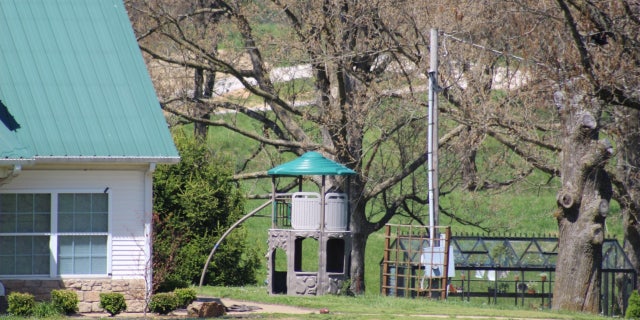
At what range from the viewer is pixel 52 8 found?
19406mm

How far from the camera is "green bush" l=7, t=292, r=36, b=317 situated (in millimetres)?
16062

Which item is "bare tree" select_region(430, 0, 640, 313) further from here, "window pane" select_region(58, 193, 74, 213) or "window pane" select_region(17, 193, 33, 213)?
"window pane" select_region(17, 193, 33, 213)

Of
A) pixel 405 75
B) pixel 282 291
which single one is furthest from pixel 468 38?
pixel 282 291

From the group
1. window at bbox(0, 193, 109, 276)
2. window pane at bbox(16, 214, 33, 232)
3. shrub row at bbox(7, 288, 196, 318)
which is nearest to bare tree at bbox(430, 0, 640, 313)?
shrub row at bbox(7, 288, 196, 318)

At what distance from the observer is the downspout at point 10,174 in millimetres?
16141

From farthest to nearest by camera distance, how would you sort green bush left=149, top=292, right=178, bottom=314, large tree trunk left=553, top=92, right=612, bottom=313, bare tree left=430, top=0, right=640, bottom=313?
large tree trunk left=553, top=92, right=612, bottom=313 < green bush left=149, top=292, right=178, bottom=314 < bare tree left=430, top=0, right=640, bottom=313

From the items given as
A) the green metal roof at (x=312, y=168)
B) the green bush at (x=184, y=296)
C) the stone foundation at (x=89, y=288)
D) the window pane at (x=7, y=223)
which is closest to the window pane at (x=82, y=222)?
the stone foundation at (x=89, y=288)

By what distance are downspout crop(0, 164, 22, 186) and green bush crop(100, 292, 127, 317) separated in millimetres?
2483

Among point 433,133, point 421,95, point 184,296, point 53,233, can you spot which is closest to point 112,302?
point 184,296

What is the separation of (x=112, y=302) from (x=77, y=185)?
7.41 ft

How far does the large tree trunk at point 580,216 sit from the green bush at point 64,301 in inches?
402

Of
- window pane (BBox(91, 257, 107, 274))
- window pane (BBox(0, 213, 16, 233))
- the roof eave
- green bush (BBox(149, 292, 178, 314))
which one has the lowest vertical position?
green bush (BBox(149, 292, 178, 314))

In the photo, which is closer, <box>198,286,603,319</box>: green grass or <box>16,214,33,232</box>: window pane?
<box>198,286,603,319</box>: green grass

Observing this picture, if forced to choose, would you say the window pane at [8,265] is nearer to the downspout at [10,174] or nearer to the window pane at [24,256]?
the window pane at [24,256]
